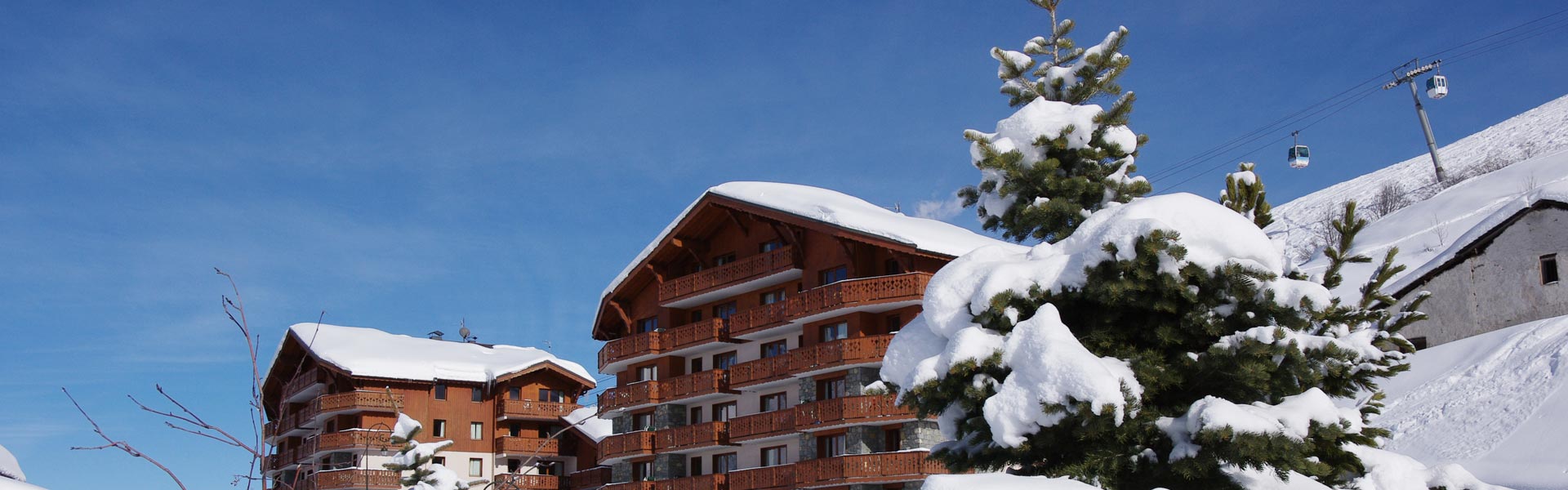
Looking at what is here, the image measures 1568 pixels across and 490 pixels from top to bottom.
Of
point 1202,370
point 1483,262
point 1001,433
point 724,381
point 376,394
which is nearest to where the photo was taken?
point 1001,433

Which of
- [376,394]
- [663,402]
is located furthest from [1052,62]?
[376,394]

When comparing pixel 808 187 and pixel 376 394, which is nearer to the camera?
pixel 808 187

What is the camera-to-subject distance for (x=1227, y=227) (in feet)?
45.9

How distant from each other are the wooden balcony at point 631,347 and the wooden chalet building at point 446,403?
10.1m

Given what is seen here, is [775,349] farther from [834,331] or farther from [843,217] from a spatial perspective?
[843,217]

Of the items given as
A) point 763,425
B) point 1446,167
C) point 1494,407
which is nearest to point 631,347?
point 763,425

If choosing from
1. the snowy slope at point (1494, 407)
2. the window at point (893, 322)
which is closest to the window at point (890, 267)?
the window at point (893, 322)

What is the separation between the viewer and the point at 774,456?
137 feet

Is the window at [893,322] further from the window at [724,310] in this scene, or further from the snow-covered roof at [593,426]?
the snow-covered roof at [593,426]

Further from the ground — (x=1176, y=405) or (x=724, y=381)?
(x=724, y=381)

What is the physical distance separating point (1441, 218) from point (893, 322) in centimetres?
3519

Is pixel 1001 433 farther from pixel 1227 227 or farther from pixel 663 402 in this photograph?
pixel 663 402

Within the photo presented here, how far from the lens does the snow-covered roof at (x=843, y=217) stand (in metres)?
38.0

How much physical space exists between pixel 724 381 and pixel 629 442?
193 inches
